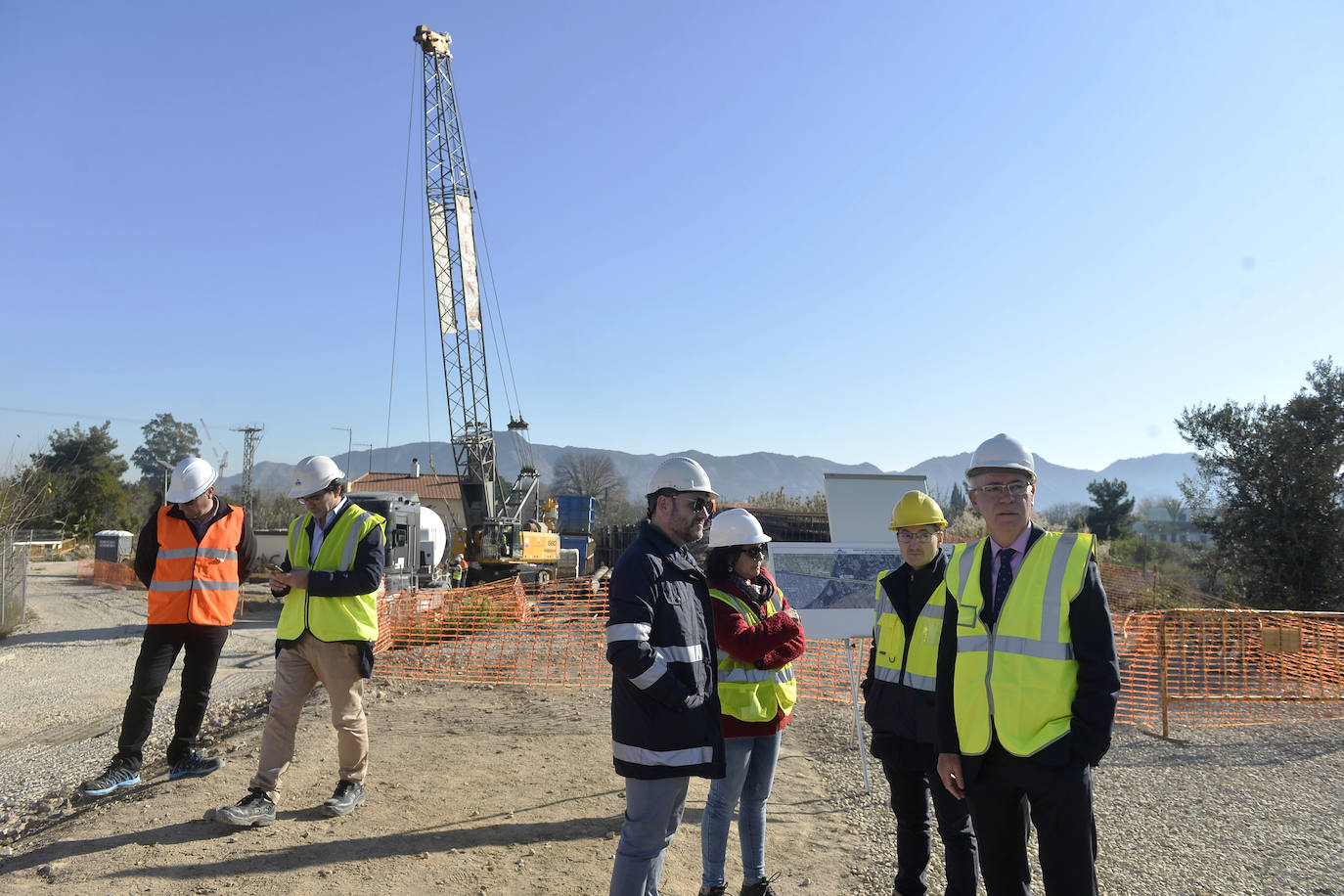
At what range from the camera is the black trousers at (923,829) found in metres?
3.22

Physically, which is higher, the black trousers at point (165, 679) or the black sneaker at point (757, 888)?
the black trousers at point (165, 679)

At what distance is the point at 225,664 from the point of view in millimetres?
11180

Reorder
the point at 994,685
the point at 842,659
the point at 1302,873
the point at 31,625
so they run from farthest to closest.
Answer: the point at 31,625, the point at 842,659, the point at 1302,873, the point at 994,685

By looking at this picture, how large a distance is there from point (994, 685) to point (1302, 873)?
3.37 metres

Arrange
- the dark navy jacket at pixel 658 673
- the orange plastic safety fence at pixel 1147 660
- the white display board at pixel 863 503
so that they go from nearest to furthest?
1. the dark navy jacket at pixel 658 673
2. the white display board at pixel 863 503
3. the orange plastic safety fence at pixel 1147 660

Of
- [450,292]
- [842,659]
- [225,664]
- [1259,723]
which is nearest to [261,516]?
[450,292]

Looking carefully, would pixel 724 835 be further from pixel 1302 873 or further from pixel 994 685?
pixel 1302 873

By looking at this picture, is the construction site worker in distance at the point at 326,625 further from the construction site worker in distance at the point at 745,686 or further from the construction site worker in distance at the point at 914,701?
the construction site worker in distance at the point at 914,701

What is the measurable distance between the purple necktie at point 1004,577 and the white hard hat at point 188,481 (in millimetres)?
4365

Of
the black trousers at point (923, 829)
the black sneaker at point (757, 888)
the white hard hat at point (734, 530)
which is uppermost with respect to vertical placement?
the white hard hat at point (734, 530)

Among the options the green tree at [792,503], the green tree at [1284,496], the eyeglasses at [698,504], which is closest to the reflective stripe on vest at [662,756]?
the eyeglasses at [698,504]

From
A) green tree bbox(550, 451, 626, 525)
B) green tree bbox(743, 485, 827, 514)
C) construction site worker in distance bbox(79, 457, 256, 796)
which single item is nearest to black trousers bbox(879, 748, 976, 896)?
construction site worker in distance bbox(79, 457, 256, 796)

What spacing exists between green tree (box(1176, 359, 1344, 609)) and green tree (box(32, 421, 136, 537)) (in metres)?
47.7

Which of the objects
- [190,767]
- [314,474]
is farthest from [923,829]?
[190,767]
